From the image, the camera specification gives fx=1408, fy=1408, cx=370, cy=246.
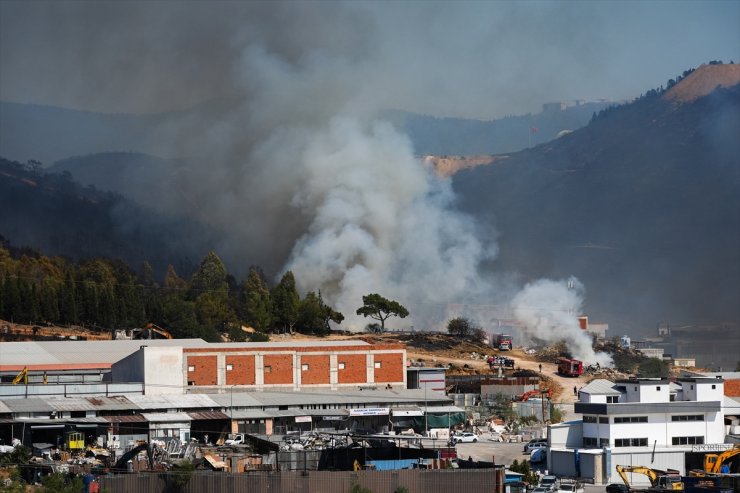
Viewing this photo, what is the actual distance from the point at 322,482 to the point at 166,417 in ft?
51.5

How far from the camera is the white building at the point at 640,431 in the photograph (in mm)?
42594

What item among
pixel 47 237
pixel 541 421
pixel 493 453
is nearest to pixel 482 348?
pixel 541 421

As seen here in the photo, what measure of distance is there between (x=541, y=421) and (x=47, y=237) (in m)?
91.4

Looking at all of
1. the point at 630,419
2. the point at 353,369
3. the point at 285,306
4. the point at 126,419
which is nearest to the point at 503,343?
the point at 285,306

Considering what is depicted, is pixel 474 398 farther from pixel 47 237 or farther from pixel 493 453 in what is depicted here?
pixel 47 237

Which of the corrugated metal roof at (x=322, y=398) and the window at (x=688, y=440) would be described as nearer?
the window at (x=688, y=440)

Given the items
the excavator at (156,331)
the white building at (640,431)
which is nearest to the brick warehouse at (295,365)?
the excavator at (156,331)

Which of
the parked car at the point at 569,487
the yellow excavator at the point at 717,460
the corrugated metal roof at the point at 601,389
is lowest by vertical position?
the parked car at the point at 569,487

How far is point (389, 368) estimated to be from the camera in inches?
2416

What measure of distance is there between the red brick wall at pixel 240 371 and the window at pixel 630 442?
65.6ft

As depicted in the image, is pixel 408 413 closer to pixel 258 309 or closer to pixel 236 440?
pixel 236 440

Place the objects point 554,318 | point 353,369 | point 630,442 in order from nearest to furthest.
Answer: point 630,442 → point 353,369 → point 554,318

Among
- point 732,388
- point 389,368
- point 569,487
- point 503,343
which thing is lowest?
point 569,487

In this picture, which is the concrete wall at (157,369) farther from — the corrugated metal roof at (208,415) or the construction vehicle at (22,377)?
the corrugated metal roof at (208,415)
